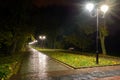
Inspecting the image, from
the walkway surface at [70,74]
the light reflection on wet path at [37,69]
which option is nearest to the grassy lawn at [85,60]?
the light reflection on wet path at [37,69]

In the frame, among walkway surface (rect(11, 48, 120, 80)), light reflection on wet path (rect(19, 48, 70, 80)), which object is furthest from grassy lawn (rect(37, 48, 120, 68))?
walkway surface (rect(11, 48, 120, 80))

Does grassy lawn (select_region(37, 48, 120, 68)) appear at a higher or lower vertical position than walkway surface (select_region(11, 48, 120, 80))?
higher

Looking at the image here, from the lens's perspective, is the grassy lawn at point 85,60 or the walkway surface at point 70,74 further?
the grassy lawn at point 85,60

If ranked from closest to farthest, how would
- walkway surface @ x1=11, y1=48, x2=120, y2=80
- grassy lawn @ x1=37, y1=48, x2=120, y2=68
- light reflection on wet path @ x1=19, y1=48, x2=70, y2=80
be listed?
walkway surface @ x1=11, y1=48, x2=120, y2=80 → light reflection on wet path @ x1=19, y1=48, x2=70, y2=80 → grassy lawn @ x1=37, y1=48, x2=120, y2=68

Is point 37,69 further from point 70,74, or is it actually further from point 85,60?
point 85,60

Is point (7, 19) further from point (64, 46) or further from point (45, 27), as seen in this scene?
point (64, 46)

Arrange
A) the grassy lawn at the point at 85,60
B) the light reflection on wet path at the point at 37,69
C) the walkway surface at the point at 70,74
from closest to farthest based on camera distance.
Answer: the walkway surface at the point at 70,74, the light reflection on wet path at the point at 37,69, the grassy lawn at the point at 85,60

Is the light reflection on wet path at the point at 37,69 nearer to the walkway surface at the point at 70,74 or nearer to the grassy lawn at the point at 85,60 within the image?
the walkway surface at the point at 70,74

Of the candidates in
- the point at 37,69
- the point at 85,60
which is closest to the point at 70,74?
the point at 37,69

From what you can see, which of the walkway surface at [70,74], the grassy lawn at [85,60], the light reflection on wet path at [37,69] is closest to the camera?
the walkway surface at [70,74]

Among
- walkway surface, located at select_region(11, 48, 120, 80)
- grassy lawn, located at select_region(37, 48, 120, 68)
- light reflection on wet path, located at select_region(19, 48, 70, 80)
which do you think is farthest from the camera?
grassy lawn, located at select_region(37, 48, 120, 68)

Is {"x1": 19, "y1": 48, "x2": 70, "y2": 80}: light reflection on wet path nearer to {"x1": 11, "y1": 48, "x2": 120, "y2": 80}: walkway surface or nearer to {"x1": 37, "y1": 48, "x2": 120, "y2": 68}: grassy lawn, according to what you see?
{"x1": 11, "y1": 48, "x2": 120, "y2": 80}: walkway surface

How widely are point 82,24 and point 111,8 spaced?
6.81 metres

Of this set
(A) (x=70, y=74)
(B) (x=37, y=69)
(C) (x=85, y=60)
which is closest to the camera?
(A) (x=70, y=74)
